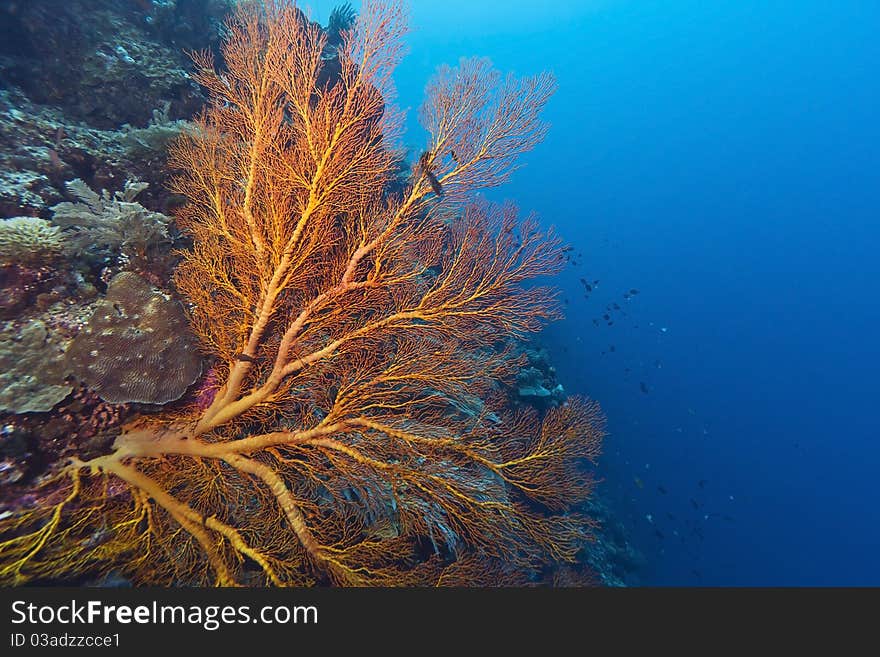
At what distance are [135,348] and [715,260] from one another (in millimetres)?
101949

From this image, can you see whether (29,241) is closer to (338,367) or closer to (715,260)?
(338,367)

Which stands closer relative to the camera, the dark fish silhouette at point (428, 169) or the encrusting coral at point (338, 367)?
the encrusting coral at point (338, 367)

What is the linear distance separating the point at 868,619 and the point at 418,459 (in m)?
5.31

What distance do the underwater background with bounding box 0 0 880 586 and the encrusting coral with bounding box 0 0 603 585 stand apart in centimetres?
68

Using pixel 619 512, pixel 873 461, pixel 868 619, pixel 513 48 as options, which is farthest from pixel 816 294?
pixel 513 48

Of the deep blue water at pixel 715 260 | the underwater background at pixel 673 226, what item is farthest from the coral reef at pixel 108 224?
the deep blue water at pixel 715 260

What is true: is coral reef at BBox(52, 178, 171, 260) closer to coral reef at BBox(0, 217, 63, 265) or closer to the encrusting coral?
coral reef at BBox(0, 217, 63, 265)

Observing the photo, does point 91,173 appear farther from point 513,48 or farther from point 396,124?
point 513,48

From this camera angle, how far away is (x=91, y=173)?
471 centimetres

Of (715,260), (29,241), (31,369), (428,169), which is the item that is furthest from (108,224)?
(715,260)

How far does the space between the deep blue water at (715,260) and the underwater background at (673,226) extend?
0.42 meters

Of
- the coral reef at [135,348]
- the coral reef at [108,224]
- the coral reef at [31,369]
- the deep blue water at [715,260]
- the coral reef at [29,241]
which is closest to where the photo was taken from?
the coral reef at [31,369]

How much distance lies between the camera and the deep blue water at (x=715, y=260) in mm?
34938

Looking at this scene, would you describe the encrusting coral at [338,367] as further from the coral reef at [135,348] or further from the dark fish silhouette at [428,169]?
the coral reef at [135,348]
